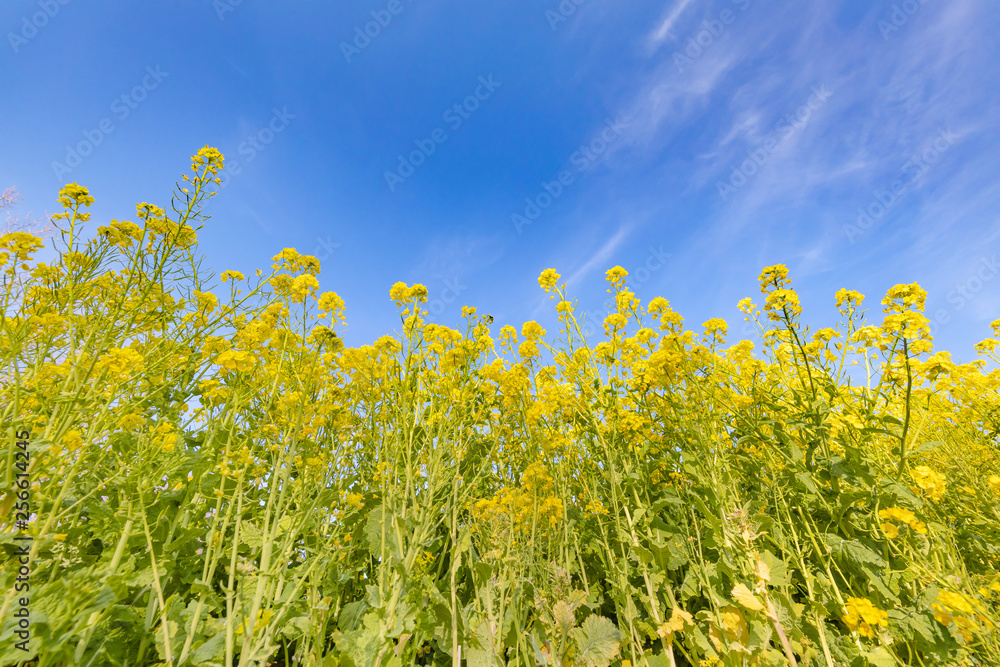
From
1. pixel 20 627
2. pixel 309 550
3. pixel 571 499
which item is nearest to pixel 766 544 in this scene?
pixel 571 499

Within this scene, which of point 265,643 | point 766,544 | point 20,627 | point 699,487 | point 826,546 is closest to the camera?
point 20,627

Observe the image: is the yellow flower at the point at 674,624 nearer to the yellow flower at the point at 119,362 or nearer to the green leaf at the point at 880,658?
the green leaf at the point at 880,658

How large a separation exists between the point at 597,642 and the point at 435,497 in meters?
1.00

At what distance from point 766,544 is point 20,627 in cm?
330

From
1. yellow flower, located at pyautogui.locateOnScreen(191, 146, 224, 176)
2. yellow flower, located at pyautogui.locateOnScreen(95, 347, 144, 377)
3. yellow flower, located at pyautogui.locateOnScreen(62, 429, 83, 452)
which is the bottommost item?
yellow flower, located at pyautogui.locateOnScreen(62, 429, 83, 452)

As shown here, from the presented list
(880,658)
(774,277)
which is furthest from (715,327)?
→ (880,658)

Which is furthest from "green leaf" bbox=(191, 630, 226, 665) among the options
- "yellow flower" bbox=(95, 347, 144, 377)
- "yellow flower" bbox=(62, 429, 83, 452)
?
"yellow flower" bbox=(95, 347, 144, 377)

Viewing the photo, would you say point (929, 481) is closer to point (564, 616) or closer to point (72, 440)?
point (564, 616)

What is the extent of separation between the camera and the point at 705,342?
2945mm

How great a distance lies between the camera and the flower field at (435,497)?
5.04 feet

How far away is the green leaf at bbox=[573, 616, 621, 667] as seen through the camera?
173 centimetres

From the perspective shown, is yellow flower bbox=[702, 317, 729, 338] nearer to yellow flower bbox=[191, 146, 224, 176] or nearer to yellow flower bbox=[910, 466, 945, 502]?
yellow flower bbox=[910, 466, 945, 502]

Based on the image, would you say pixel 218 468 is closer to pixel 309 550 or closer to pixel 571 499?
pixel 309 550

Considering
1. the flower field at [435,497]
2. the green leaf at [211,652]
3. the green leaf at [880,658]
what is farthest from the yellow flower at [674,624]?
the green leaf at [211,652]
